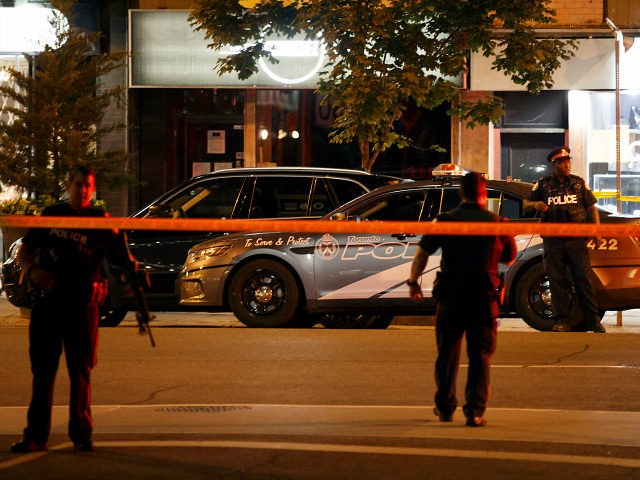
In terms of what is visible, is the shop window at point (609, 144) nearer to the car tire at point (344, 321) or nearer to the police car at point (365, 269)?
the police car at point (365, 269)

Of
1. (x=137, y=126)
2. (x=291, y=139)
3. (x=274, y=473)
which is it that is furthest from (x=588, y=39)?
(x=274, y=473)

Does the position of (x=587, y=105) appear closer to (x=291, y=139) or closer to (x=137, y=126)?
(x=291, y=139)

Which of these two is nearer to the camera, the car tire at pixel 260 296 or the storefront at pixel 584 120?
the car tire at pixel 260 296

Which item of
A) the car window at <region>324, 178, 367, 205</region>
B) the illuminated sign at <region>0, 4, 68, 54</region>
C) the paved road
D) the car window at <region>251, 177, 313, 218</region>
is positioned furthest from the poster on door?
the paved road

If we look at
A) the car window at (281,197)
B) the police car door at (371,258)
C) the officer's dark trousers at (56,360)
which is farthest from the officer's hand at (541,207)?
the officer's dark trousers at (56,360)

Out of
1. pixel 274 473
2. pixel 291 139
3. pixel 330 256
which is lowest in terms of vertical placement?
pixel 274 473

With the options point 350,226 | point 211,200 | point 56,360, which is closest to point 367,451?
point 56,360

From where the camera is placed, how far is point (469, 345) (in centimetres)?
848

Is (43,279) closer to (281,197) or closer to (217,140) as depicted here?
(281,197)

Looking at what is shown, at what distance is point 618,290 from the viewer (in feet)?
44.8

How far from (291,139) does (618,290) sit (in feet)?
30.1

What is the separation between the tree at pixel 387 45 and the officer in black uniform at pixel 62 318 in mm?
9341

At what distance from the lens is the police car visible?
45.0 ft

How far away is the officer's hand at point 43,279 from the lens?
296 inches
